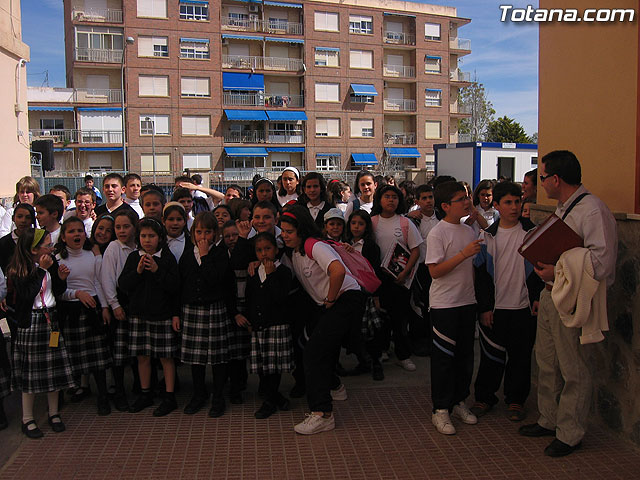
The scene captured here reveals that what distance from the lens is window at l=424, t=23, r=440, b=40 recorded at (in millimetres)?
49656

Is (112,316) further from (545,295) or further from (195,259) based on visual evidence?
(545,295)

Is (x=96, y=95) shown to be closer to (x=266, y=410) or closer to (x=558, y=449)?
(x=266, y=410)

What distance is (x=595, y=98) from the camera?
14.5 feet

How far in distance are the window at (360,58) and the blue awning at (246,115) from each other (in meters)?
8.96

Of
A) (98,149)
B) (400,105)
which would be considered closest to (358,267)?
(98,149)

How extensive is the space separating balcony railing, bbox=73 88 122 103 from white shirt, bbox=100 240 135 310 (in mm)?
41501

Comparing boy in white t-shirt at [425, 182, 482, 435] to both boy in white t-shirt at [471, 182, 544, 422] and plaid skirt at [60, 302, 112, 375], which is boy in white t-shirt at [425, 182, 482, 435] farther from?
plaid skirt at [60, 302, 112, 375]

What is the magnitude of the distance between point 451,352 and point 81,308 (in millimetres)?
3112

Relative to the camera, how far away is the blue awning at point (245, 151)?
44.8 metres

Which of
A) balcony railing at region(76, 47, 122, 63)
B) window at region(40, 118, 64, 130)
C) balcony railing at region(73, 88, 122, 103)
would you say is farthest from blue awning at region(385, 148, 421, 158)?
window at region(40, 118, 64, 130)

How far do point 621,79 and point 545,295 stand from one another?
169 centimetres

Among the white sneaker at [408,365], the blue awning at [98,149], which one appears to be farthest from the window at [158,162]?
the white sneaker at [408,365]

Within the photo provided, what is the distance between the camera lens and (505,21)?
5.16 metres

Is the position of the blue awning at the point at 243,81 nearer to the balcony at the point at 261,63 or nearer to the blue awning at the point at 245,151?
the balcony at the point at 261,63
